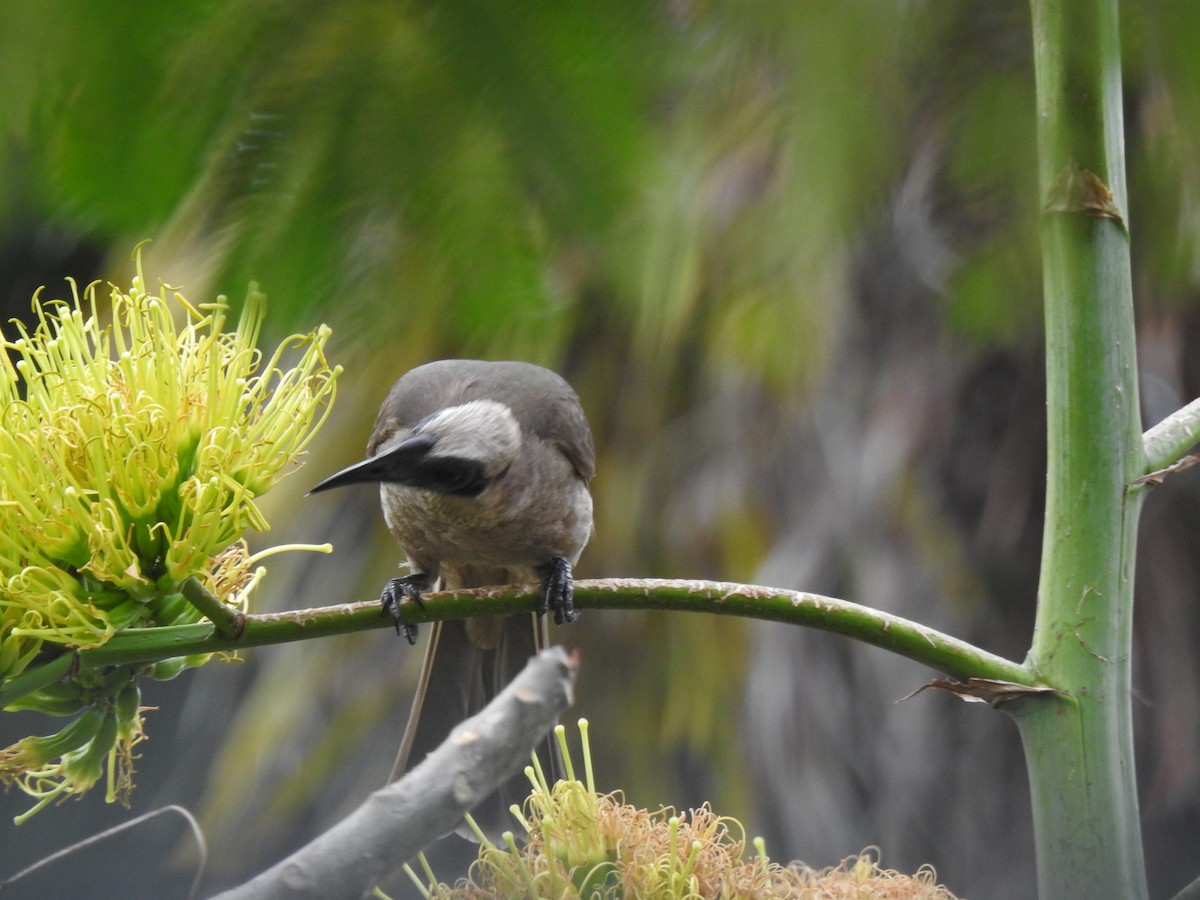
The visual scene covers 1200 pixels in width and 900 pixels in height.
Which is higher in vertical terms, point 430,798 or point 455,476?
point 455,476

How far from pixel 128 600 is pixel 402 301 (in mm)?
206

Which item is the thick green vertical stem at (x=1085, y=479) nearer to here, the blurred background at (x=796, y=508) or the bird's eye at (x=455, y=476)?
the blurred background at (x=796, y=508)

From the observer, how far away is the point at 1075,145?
641 mm

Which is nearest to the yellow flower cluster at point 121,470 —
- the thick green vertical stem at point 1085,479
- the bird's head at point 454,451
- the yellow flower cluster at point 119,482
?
the yellow flower cluster at point 119,482

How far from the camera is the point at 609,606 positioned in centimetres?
59

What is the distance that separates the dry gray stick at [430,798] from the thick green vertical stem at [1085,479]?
0.34 metres

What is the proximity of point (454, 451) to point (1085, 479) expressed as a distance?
0.46m

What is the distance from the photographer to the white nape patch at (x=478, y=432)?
34.9 inches

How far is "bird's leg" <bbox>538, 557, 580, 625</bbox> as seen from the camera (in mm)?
809

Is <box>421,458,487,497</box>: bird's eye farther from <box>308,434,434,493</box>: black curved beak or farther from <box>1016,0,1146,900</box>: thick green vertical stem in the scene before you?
<box>1016,0,1146,900</box>: thick green vertical stem

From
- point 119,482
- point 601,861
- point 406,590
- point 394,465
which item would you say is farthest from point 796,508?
point 119,482

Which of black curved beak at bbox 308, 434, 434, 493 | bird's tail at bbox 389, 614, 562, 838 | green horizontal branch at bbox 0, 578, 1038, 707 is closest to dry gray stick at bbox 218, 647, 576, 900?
green horizontal branch at bbox 0, 578, 1038, 707

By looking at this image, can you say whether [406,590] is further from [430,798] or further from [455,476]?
[430,798]

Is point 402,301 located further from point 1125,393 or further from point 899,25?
point 1125,393
